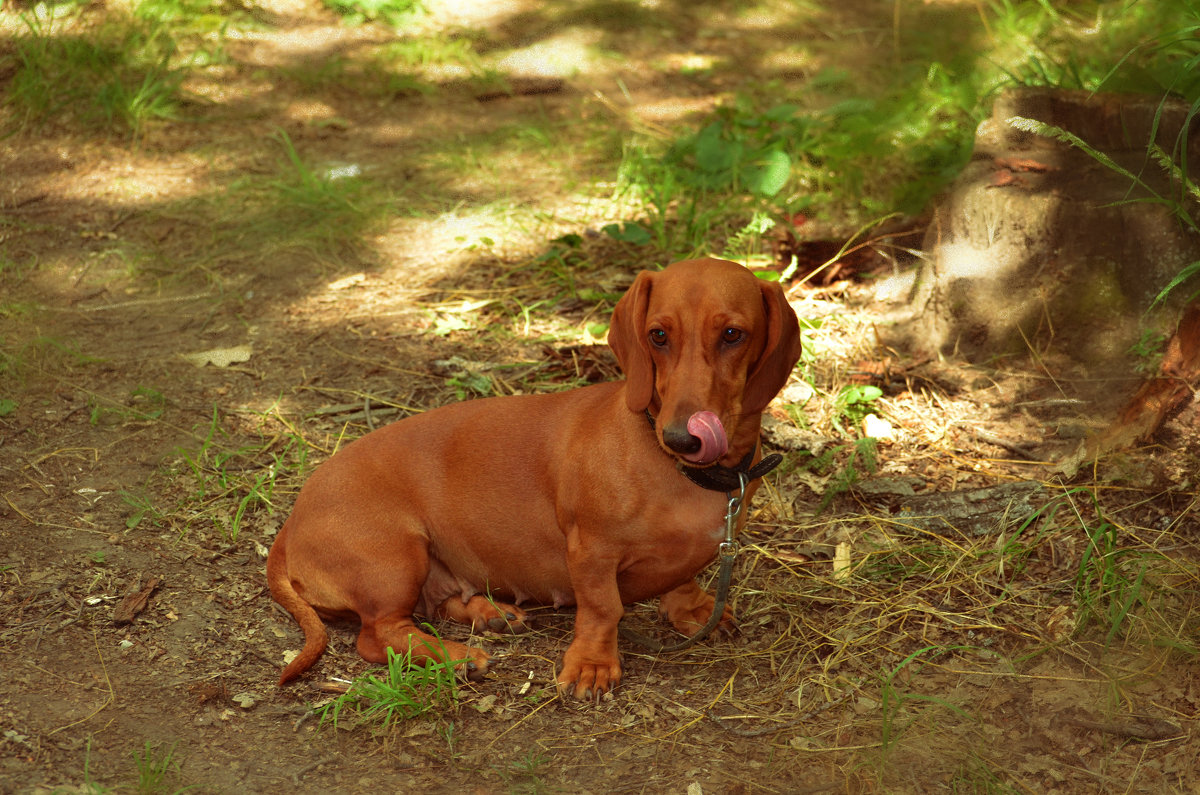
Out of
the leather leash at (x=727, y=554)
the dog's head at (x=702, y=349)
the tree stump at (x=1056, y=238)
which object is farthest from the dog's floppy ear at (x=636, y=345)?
the tree stump at (x=1056, y=238)

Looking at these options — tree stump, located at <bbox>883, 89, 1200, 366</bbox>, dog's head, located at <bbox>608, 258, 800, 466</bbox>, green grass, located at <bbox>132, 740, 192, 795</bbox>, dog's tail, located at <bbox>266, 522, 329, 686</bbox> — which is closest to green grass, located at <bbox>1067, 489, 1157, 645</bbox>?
tree stump, located at <bbox>883, 89, 1200, 366</bbox>

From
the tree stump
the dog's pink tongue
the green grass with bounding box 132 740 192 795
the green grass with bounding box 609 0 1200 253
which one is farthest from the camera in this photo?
the green grass with bounding box 609 0 1200 253

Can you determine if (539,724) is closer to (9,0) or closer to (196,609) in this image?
(196,609)

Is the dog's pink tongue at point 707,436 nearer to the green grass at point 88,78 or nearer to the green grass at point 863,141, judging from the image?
the green grass at point 863,141

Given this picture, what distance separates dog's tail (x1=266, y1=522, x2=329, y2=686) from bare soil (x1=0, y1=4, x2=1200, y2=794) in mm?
76

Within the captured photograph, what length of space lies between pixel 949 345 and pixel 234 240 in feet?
11.6

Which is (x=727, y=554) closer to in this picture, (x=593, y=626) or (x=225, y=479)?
(x=593, y=626)

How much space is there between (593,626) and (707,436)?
777 millimetres

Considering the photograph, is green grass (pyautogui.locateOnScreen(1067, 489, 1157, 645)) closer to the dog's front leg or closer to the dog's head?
the dog's head

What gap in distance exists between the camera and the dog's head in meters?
2.66

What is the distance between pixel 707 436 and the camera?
2602 millimetres

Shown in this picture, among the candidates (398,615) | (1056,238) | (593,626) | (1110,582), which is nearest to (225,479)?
(398,615)

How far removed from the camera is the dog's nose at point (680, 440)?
2605mm

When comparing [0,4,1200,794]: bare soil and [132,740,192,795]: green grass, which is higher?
[132,740,192,795]: green grass
